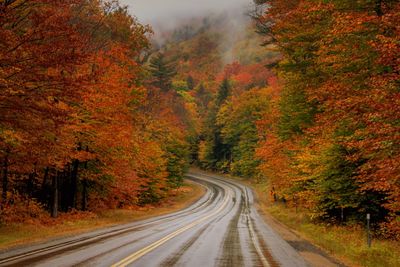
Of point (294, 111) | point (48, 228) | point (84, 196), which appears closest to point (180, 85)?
point (84, 196)

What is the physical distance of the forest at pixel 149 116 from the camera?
12078 millimetres

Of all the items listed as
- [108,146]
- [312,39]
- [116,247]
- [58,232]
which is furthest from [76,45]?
[312,39]

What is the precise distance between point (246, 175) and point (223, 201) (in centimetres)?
2701

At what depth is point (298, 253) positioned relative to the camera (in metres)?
13.3

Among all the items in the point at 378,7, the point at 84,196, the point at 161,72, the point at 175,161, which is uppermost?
the point at 161,72

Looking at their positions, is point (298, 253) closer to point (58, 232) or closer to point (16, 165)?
point (58, 232)

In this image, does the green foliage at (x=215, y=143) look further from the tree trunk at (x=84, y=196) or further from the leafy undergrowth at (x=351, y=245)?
the leafy undergrowth at (x=351, y=245)

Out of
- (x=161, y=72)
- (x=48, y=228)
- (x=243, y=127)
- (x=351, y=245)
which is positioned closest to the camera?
(x=351, y=245)

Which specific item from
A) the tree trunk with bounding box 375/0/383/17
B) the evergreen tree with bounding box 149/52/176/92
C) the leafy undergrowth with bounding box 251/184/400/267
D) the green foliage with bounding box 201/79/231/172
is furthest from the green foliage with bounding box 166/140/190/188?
the tree trunk with bounding box 375/0/383/17

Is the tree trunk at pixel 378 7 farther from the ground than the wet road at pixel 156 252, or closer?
farther from the ground

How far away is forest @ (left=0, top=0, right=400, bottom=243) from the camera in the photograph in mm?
12078

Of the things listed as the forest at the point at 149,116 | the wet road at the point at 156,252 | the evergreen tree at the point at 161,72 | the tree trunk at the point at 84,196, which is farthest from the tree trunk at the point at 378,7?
the evergreen tree at the point at 161,72

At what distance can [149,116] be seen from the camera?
47625 millimetres

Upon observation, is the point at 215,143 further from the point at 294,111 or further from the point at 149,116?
the point at 294,111
